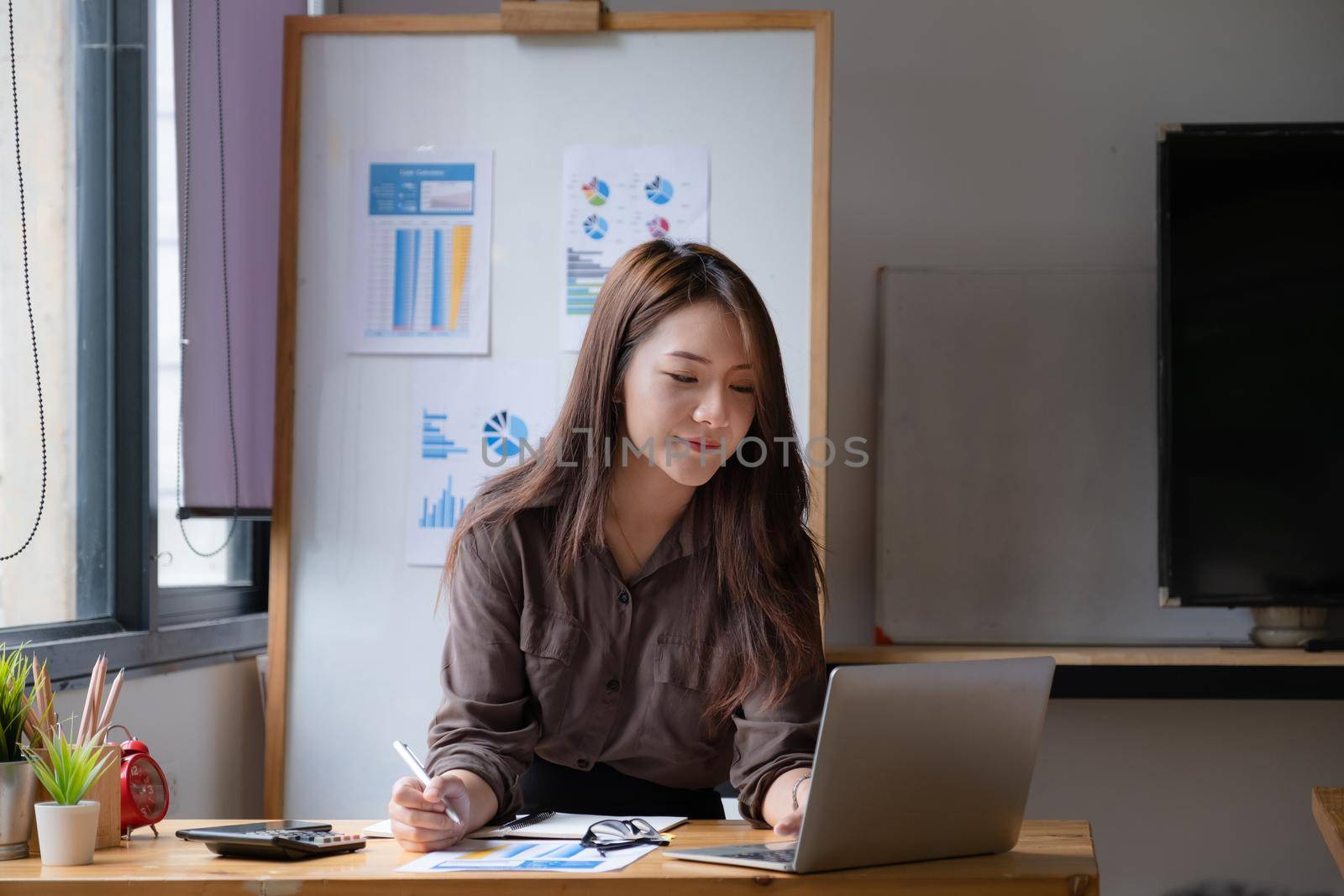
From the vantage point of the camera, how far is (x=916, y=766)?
115cm

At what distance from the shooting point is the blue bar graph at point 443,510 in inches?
95.3

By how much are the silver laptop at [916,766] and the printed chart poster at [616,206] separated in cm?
137

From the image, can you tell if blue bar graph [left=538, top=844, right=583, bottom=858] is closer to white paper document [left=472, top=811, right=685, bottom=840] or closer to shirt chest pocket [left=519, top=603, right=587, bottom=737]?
white paper document [left=472, top=811, right=685, bottom=840]

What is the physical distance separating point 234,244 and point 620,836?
1.73 meters

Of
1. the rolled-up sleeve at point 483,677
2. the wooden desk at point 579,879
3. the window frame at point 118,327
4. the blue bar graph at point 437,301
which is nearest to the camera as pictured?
the wooden desk at point 579,879

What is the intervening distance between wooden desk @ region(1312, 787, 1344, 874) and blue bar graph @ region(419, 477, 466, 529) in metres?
1.49

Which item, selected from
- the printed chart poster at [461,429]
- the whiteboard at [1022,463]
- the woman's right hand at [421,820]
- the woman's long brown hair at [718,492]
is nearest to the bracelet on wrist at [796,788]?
the woman's long brown hair at [718,492]

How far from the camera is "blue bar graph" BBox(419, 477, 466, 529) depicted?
2.42 metres

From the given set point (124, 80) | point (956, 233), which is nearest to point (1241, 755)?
point (956, 233)

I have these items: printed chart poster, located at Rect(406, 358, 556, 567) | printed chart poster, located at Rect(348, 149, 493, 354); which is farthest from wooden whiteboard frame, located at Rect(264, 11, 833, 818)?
printed chart poster, located at Rect(406, 358, 556, 567)

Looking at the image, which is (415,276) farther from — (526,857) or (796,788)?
(526,857)

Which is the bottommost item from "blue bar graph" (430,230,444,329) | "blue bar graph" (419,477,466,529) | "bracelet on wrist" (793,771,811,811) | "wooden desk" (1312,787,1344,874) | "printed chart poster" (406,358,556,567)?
"wooden desk" (1312,787,1344,874)

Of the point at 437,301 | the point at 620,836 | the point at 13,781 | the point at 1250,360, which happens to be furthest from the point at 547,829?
the point at 1250,360

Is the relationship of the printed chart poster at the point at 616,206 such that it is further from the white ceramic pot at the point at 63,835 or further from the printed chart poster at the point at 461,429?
the white ceramic pot at the point at 63,835
